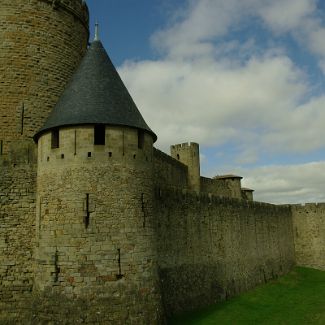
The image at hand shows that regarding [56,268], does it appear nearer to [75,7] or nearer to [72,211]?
[72,211]

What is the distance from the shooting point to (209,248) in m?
17.9

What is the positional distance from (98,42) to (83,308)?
8.20m

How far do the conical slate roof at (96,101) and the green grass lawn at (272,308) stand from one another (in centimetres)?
689

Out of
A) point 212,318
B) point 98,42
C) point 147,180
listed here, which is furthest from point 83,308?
point 98,42

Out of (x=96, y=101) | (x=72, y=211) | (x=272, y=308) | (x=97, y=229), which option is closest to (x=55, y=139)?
(x=96, y=101)

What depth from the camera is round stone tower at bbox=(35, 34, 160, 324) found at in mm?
10938

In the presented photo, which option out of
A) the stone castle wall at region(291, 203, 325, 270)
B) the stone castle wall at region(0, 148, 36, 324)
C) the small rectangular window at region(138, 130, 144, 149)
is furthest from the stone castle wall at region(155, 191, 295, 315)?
the stone castle wall at region(291, 203, 325, 270)

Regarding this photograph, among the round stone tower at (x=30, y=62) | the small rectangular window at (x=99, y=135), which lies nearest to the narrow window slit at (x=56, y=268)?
the small rectangular window at (x=99, y=135)

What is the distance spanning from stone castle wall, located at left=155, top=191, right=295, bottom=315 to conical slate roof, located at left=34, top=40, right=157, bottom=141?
415 cm

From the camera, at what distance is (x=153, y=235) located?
1227 centimetres

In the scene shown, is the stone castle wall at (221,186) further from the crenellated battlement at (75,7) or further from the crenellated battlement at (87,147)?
the crenellated battlement at (87,147)

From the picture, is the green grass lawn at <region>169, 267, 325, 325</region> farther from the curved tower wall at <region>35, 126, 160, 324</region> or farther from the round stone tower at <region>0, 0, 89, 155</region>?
the round stone tower at <region>0, 0, 89, 155</region>

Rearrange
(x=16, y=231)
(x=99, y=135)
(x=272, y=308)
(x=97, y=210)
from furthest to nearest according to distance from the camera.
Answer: (x=272, y=308)
(x=16, y=231)
(x=99, y=135)
(x=97, y=210)

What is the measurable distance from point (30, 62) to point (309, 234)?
81.0 feet
